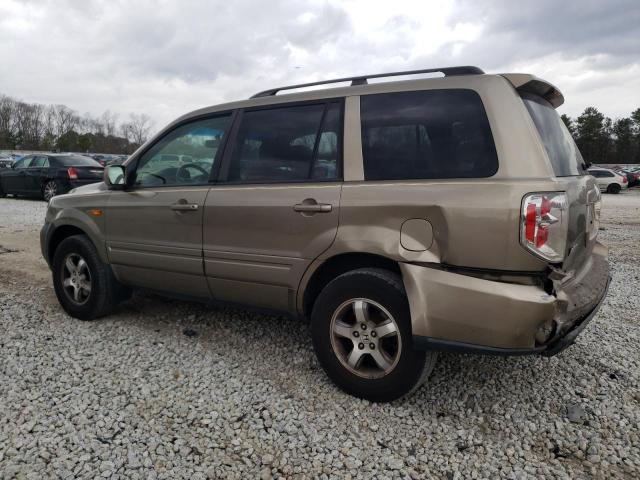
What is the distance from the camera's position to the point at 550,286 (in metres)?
2.27

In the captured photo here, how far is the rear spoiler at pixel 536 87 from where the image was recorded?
2.52m

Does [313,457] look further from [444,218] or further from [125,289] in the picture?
[125,289]

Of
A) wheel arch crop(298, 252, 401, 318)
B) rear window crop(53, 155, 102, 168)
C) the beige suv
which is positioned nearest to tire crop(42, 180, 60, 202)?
rear window crop(53, 155, 102, 168)

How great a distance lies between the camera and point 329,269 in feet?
9.49

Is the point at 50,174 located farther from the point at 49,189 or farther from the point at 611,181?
the point at 611,181

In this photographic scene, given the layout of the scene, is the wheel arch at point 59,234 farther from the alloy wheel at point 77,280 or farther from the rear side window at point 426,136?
the rear side window at point 426,136

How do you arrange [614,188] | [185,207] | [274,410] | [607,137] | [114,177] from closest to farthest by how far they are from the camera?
[274,410] → [185,207] → [114,177] → [614,188] → [607,137]

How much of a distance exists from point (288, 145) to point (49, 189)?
44.1ft

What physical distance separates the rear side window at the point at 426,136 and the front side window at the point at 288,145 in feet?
0.76

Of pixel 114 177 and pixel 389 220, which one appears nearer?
pixel 389 220

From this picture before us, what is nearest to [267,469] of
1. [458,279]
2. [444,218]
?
[458,279]

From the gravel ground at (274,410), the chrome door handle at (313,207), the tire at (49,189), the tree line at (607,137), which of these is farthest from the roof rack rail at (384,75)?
the tree line at (607,137)

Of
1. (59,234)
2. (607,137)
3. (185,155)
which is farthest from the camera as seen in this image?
(607,137)

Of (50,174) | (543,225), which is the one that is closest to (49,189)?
(50,174)
